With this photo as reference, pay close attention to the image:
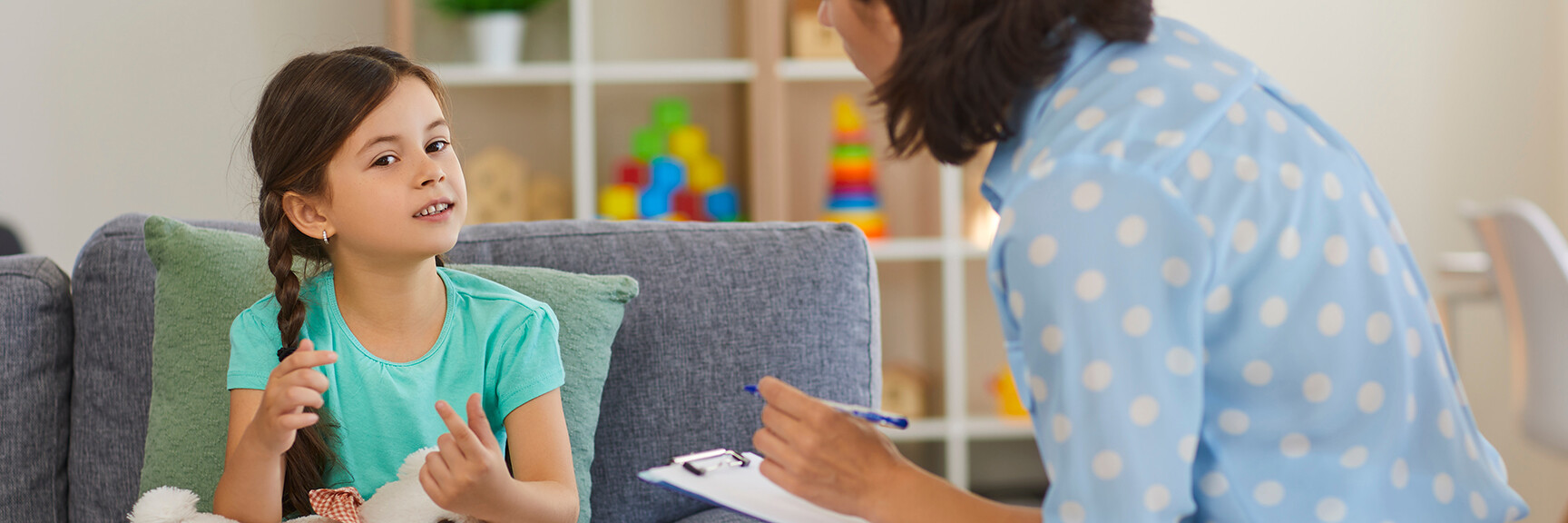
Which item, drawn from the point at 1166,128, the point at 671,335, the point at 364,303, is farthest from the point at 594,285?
the point at 1166,128

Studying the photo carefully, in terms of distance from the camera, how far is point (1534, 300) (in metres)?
2.05

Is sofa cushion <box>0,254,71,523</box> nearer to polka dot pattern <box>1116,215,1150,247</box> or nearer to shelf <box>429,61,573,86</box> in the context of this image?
polka dot pattern <box>1116,215,1150,247</box>

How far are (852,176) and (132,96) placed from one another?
6.01 ft

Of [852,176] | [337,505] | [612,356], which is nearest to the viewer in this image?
[337,505]

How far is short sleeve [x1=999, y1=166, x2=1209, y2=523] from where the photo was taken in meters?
0.57

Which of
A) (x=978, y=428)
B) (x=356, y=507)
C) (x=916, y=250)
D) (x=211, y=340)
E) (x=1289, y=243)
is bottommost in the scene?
(x=978, y=428)

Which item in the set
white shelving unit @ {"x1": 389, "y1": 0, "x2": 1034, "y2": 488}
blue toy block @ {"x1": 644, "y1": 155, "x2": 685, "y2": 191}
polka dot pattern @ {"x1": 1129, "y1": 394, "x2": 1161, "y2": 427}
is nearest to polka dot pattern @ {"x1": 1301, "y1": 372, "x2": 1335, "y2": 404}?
polka dot pattern @ {"x1": 1129, "y1": 394, "x2": 1161, "y2": 427}

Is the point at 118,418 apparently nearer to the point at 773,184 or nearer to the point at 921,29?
the point at 921,29

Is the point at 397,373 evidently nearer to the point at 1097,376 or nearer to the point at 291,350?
the point at 291,350

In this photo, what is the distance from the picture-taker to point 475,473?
870 millimetres

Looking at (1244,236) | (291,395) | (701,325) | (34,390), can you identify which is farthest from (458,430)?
(34,390)

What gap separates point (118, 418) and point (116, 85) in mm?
1913

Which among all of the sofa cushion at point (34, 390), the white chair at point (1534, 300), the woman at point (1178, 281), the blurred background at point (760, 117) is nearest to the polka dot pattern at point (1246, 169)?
the woman at point (1178, 281)

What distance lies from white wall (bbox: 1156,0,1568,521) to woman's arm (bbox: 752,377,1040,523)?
2.66 meters
